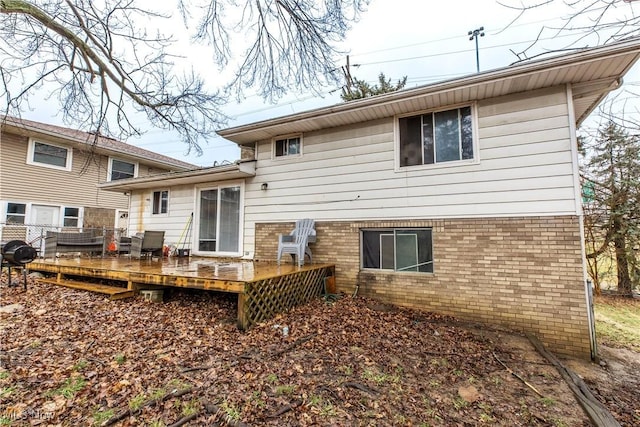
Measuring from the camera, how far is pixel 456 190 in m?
5.65

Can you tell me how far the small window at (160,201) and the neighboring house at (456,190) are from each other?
319cm

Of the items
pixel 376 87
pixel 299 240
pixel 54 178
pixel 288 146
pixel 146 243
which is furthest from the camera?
pixel 376 87

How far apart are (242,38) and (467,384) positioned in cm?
655

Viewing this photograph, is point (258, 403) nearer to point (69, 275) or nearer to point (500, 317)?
point (500, 317)

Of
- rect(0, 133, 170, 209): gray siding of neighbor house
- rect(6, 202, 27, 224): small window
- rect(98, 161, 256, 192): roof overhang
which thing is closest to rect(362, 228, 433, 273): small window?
rect(98, 161, 256, 192): roof overhang

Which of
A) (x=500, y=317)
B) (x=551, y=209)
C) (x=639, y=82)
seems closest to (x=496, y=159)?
(x=551, y=209)

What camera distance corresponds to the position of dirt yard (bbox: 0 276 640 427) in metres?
2.53

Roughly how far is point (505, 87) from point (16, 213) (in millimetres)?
16772

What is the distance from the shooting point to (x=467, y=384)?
3338 millimetres

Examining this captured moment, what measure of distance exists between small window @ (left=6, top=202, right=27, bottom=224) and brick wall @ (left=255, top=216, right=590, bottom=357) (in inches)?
547

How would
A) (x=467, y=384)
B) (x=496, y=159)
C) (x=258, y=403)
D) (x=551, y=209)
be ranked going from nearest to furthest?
(x=258, y=403), (x=467, y=384), (x=551, y=209), (x=496, y=159)

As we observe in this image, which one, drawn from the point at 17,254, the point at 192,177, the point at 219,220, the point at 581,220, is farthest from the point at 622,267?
the point at 17,254

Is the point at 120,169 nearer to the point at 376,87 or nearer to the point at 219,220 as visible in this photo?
the point at 219,220

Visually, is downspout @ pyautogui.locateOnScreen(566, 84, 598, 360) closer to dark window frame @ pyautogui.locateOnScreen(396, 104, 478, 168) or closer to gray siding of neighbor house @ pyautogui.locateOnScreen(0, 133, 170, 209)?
dark window frame @ pyautogui.locateOnScreen(396, 104, 478, 168)
